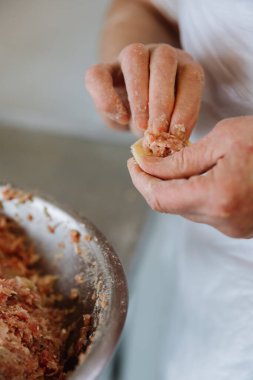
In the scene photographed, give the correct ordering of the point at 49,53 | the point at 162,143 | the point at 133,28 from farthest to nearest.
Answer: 1. the point at 49,53
2. the point at 133,28
3. the point at 162,143

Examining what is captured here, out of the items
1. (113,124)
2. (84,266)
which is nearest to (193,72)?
(113,124)

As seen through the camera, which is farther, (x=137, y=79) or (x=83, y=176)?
(x=83, y=176)

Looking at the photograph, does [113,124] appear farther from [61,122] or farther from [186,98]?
[61,122]

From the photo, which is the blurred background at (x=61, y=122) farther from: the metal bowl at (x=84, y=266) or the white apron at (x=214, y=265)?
the metal bowl at (x=84, y=266)

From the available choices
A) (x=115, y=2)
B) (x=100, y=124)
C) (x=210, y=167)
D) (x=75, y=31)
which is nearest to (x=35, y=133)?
(x=100, y=124)

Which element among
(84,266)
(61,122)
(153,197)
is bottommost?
(61,122)

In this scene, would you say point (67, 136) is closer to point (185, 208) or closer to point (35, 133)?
point (35, 133)

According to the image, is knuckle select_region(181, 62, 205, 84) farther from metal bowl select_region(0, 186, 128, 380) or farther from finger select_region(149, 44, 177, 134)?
metal bowl select_region(0, 186, 128, 380)
